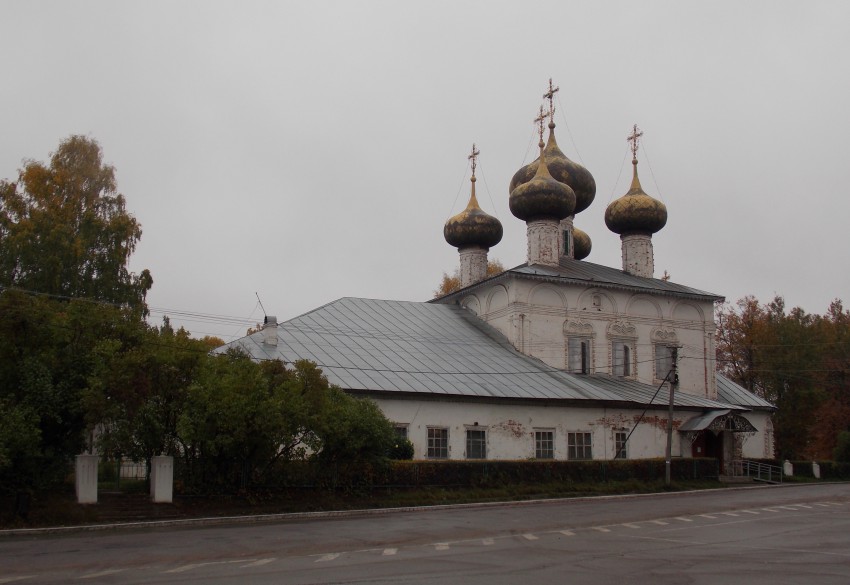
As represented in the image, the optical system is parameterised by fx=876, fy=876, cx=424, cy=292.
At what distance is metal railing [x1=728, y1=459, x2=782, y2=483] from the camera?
104 feet

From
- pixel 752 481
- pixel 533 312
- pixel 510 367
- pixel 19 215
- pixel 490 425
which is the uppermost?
pixel 19 215

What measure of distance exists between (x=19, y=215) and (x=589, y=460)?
72.0 ft

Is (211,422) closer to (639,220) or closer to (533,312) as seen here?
(533,312)

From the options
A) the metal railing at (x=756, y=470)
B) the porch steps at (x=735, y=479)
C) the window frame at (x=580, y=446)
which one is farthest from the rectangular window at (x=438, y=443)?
the metal railing at (x=756, y=470)

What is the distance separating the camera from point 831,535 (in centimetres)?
1480

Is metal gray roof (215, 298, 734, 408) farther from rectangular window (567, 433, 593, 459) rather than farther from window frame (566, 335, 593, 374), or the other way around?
rectangular window (567, 433, 593, 459)

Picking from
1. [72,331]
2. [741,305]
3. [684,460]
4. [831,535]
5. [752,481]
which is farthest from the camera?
[741,305]

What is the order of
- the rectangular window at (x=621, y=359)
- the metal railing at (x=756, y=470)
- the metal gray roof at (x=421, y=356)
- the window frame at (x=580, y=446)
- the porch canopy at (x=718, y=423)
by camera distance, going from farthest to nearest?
the rectangular window at (x=621, y=359) → the metal railing at (x=756, y=470) → the porch canopy at (x=718, y=423) → the window frame at (x=580, y=446) → the metal gray roof at (x=421, y=356)

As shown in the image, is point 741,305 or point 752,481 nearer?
point 752,481

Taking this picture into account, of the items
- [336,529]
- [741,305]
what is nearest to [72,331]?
[336,529]

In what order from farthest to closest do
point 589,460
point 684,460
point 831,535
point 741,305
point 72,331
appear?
point 741,305 < point 684,460 < point 589,460 < point 72,331 < point 831,535

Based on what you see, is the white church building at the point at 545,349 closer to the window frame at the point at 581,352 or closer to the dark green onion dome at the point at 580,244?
the window frame at the point at 581,352

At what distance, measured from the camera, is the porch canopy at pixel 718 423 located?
30.2 meters

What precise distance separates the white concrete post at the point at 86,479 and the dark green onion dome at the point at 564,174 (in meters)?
23.8
